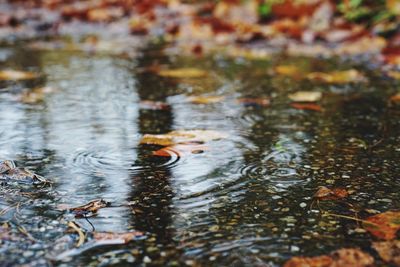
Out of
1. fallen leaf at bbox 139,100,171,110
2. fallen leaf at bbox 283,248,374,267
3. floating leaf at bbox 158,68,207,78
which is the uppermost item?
floating leaf at bbox 158,68,207,78

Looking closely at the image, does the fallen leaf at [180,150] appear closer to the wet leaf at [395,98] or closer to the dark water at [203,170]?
the dark water at [203,170]

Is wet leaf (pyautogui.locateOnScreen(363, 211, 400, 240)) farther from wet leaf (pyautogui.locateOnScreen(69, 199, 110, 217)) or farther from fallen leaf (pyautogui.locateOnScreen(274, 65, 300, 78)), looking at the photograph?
fallen leaf (pyautogui.locateOnScreen(274, 65, 300, 78))

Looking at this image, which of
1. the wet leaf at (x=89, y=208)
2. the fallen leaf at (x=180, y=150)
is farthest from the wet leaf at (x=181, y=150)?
the wet leaf at (x=89, y=208)

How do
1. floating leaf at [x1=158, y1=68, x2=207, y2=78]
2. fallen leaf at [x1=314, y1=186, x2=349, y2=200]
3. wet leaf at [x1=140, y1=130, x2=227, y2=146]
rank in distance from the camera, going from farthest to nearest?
floating leaf at [x1=158, y1=68, x2=207, y2=78] < wet leaf at [x1=140, y1=130, x2=227, y2=146] < fallen leaf at [x1=314, y1=186, x2=349, y2=200]

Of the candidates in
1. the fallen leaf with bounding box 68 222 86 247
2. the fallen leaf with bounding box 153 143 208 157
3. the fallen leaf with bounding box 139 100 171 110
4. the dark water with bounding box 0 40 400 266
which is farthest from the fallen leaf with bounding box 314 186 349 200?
the fallen leaf with bounding box 139 100 171 110

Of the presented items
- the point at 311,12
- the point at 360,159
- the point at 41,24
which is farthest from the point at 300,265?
the point at 41,24

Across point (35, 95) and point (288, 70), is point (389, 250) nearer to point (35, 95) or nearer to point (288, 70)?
point (35, 95)

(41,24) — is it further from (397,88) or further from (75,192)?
(75,192)

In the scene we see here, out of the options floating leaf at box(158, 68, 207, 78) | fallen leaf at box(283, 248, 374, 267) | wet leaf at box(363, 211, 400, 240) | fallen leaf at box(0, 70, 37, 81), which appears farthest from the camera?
floating leaf at box(158, 68, 207, 78)
